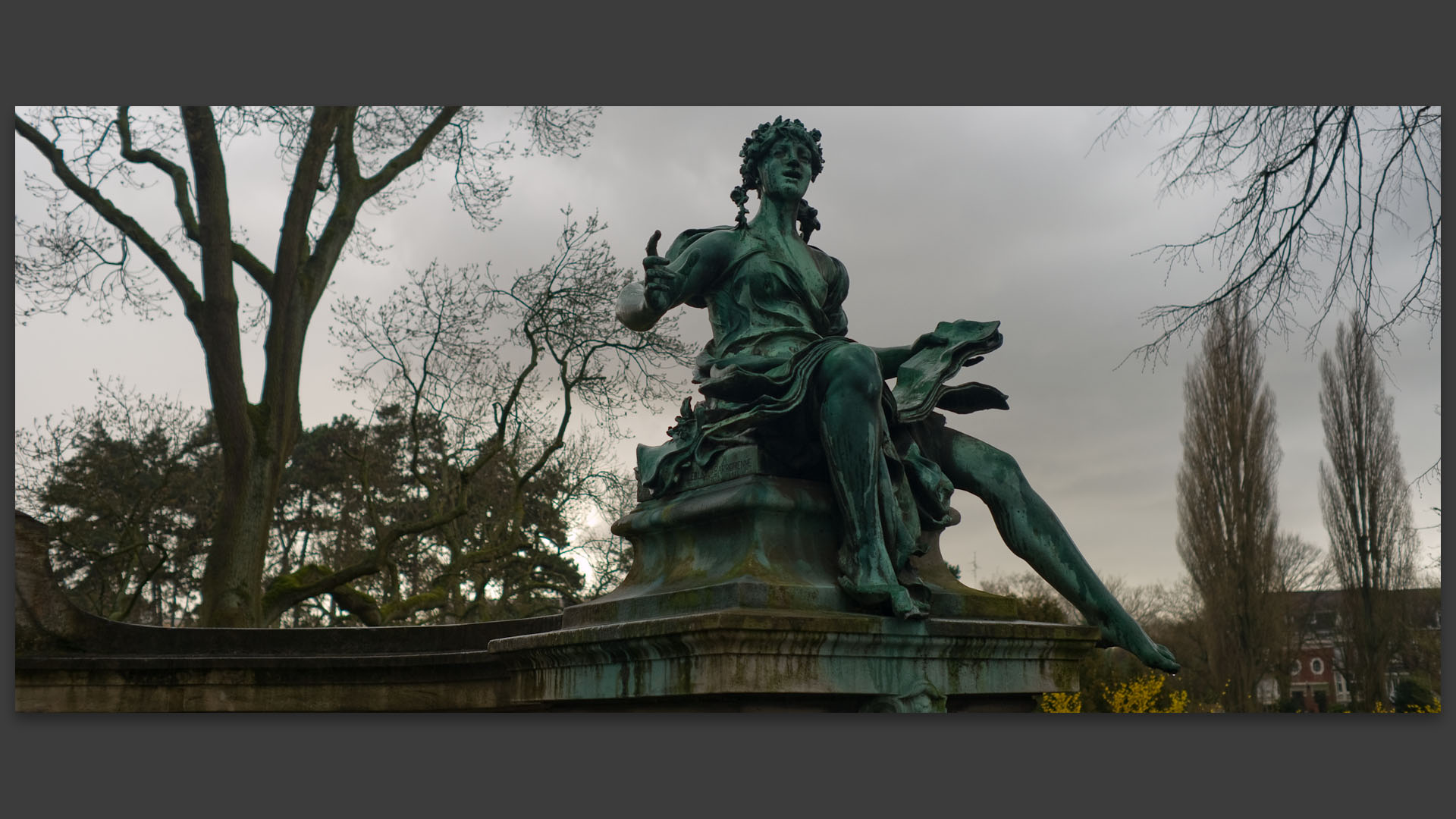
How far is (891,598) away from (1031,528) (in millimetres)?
880

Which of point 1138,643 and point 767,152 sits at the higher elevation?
point 767,152

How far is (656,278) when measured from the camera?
4332 millimetres

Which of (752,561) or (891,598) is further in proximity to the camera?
(752,561)

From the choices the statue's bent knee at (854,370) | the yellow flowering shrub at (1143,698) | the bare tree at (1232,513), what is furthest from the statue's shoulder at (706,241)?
the bare tree at (1232,513)

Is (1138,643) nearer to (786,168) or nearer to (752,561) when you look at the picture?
(752,561)

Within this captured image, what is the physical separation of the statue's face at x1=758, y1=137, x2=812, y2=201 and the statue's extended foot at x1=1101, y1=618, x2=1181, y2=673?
186 cm

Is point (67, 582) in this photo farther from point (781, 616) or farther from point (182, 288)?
point (781, 616)

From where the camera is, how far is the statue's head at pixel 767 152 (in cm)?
464

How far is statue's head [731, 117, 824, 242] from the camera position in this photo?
4645 mm

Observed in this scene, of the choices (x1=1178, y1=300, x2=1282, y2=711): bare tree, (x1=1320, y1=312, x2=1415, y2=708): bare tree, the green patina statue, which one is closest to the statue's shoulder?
the green patina statue

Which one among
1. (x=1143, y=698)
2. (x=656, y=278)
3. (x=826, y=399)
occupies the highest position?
(x=656, y=278)

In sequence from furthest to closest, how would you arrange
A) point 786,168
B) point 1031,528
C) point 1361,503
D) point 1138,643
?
point 1361,503
point 786,168
point 1031,528
point 1138,643

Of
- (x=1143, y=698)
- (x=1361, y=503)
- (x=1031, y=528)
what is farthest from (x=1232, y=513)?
(x=1031, y=528)

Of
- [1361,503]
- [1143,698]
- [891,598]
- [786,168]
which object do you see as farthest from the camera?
[1361,503]
